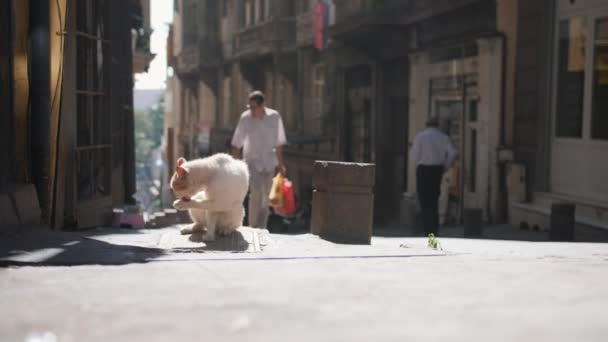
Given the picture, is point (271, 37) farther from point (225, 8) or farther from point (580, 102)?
point (580, 102)

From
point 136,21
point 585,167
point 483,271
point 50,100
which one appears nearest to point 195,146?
point 136,21

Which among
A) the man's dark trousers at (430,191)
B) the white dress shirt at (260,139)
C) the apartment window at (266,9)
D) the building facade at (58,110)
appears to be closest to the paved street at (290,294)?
the building facade at (58,110)

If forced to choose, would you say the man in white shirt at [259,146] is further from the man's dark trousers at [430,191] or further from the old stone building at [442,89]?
the old stone building at [442,89]

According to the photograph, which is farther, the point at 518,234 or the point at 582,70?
the point at 518,234

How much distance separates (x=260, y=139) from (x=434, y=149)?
3.30 meters

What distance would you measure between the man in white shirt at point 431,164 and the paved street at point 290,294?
615 centimetres

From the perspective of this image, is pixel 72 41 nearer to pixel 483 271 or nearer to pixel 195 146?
pixel 483 271

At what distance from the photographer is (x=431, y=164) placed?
44.0ft

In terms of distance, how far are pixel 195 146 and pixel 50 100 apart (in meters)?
35.4

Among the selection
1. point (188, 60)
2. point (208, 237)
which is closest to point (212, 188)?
point (208, 237)

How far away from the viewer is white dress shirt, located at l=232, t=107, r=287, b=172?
1107cm

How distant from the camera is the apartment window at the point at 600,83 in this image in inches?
492

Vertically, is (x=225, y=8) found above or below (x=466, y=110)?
above

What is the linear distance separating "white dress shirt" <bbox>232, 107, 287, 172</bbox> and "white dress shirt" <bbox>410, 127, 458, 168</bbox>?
9.72 ft
